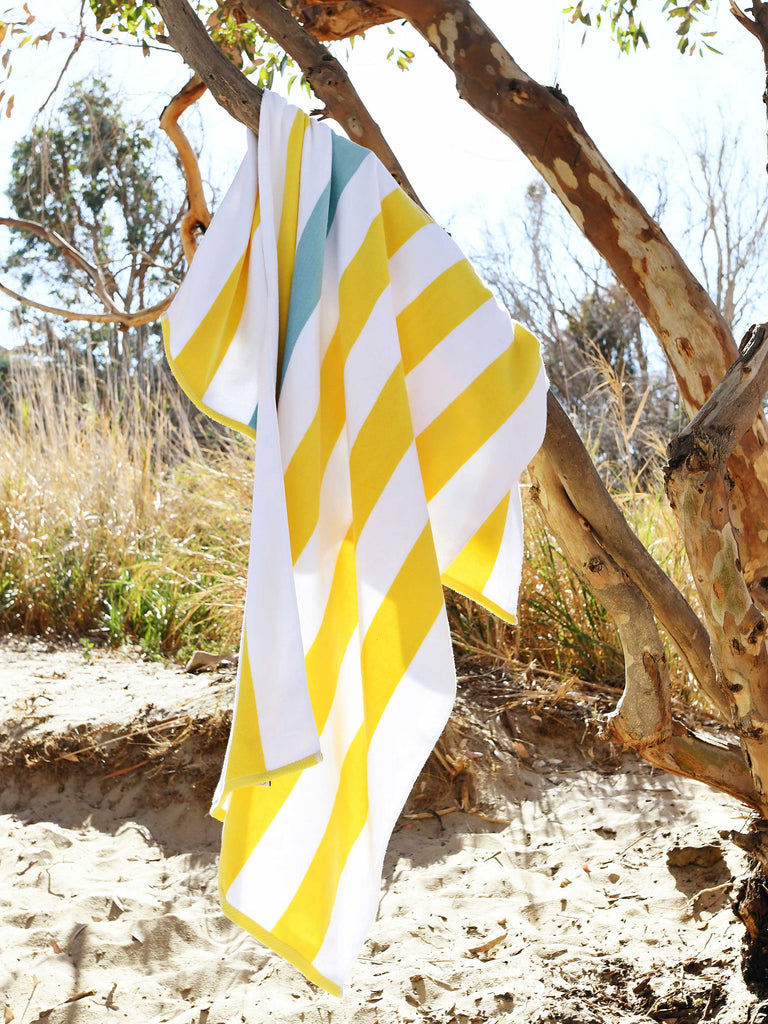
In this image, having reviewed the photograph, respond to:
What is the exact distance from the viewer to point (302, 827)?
1.06m

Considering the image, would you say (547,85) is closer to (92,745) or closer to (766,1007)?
(766,1007)

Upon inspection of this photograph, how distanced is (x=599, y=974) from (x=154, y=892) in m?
1.21

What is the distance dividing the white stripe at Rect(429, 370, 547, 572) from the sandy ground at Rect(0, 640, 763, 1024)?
42.5 inches

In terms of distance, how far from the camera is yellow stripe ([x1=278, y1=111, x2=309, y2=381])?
1.15 meters

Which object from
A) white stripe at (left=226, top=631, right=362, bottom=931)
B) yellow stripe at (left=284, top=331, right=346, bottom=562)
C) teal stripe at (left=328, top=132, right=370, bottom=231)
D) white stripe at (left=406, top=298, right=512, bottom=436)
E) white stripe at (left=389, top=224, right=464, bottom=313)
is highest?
teal stripe at (left=328, top=132, right=370, bottom=231)

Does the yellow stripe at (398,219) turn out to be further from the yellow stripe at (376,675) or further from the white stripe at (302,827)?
the white stripe at (302,827)

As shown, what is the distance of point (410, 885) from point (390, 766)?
4.73ft

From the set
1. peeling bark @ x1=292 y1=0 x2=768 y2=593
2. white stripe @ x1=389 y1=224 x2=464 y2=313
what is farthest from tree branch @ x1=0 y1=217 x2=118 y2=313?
white stripe @ x1=389 y1=224 x2=464 y2=313

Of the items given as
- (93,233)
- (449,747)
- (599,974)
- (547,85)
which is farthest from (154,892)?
(93,233)

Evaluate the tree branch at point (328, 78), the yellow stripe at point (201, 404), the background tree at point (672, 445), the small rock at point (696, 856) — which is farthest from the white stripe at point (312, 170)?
the small rock at point (696, 856)

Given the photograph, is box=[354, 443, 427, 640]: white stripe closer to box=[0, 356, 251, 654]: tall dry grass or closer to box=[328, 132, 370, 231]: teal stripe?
box=[328, 132, 370, 231]: teal stripe

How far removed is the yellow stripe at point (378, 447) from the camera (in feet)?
3.45

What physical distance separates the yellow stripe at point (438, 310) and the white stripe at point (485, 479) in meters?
0.14

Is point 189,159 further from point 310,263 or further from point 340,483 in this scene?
point 340,483
